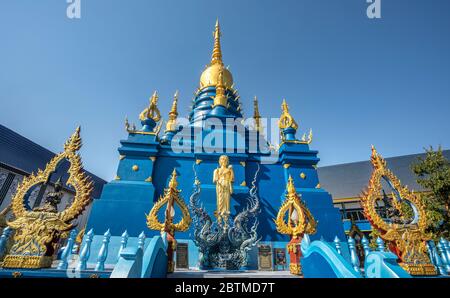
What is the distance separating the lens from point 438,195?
10.3 meters

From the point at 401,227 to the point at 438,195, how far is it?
5.74 metres

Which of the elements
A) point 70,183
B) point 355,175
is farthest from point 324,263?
point 355,175

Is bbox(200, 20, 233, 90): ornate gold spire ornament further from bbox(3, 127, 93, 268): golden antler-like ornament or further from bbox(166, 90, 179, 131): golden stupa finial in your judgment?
bbox(3, 127, 93, 268): golden antler-like ornament

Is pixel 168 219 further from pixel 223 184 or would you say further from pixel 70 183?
pixel 223 184

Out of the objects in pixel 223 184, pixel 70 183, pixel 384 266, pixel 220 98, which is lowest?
pixel 384 266

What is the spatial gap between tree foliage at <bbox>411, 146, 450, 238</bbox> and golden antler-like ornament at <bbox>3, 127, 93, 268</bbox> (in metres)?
13.8

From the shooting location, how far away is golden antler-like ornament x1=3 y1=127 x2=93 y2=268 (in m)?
5.13

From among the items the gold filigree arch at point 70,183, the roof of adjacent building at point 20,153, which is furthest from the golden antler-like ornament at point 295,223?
the roof of adjacent building at point 20,153

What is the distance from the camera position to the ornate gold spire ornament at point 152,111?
13656mm

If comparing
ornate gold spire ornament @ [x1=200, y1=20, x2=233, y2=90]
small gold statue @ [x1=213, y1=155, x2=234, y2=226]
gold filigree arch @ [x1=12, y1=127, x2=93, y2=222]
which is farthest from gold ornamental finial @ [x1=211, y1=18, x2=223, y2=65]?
gold filigree arch @ [x1=12, y1=127, x2=93, y2=222]

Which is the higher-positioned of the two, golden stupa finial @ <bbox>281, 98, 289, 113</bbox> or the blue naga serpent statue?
golden stupa finial @ <bbox>281, 98, 289, 113</bbox>

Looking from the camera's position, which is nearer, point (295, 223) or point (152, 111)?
point (295, 223)

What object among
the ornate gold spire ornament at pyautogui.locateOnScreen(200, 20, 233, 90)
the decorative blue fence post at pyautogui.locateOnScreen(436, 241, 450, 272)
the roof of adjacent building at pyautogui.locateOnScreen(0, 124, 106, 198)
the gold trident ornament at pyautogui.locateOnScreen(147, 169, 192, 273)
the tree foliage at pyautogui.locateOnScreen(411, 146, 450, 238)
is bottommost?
the decorative blue fence post at pyautogui.locateOnScreen(436, 241, 450, 272)
